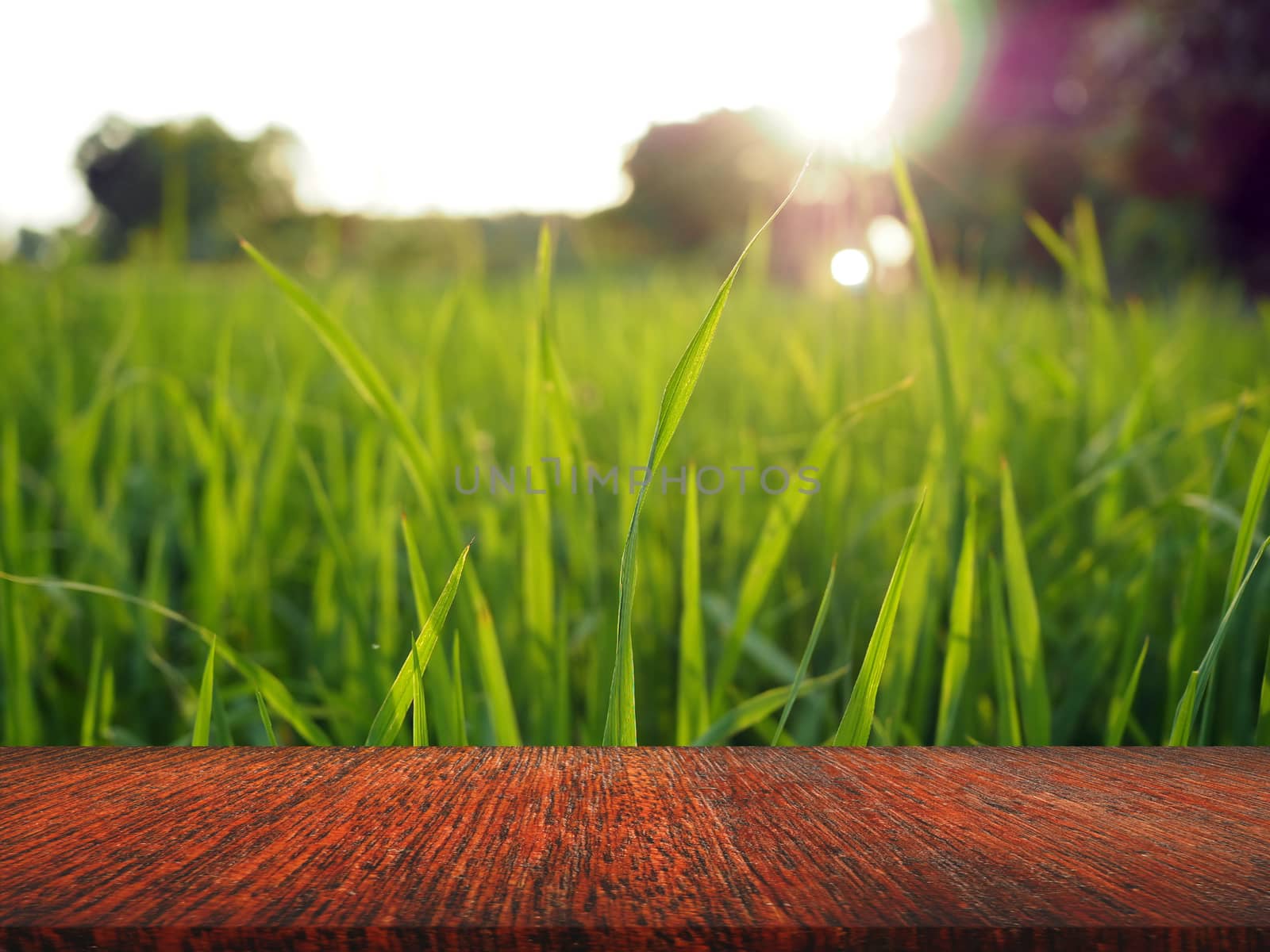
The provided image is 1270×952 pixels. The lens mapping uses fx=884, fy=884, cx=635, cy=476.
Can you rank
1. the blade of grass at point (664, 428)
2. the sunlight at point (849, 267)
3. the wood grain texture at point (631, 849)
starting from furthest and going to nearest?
the sunlight at point (849, 267) < the blade of grass at point (664, 428) < the wood grain texture at point (631, 849)

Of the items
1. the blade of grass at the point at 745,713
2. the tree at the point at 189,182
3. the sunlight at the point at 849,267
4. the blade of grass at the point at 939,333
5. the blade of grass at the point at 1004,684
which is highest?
the tree at the point at 189,182

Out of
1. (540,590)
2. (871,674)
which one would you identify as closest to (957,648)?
(871,674)

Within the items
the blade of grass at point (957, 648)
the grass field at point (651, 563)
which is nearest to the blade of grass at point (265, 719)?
the grass field at point (651, 563)

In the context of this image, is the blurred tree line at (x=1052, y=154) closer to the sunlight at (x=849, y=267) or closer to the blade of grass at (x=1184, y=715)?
→ the sunlight at (x=849, y=267)

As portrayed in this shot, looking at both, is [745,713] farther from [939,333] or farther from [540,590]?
[939,333]

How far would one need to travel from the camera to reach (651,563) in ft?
2.29

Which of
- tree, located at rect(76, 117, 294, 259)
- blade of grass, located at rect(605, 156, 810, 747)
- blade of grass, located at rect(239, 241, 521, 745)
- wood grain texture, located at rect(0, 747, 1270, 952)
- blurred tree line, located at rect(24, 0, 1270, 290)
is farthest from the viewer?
blurred tree line, located at rect(24, 0, 1270, 290)

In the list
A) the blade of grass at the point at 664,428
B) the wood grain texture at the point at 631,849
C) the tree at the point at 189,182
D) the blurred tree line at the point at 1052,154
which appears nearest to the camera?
the wood grain texture at the point at 631,849

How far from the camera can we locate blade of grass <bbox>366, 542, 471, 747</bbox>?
348 mm

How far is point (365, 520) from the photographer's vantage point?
0.75 m

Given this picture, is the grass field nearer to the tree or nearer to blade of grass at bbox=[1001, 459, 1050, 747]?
blade of grass at bbox=[1001, 459, 1050, 747]

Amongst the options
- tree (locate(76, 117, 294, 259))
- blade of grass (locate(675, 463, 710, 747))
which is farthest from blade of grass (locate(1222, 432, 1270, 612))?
tree (locate(76, 117, 294, 259))

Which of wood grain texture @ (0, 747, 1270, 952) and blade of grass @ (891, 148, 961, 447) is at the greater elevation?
blade of grass @ (891, 148, 961, 447)

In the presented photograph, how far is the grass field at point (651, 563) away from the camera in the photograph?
0.48 meters
